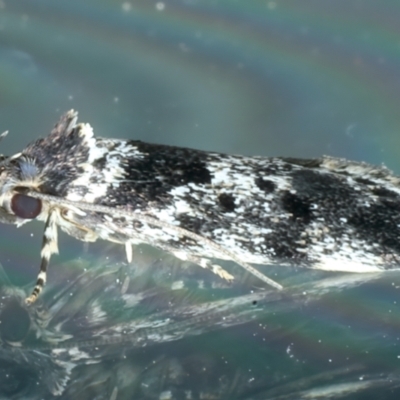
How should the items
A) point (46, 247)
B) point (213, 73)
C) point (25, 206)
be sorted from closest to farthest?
point (25, 206), point (46, 247), point (213, 73)

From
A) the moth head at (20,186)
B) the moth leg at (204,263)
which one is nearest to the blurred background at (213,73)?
the moth leg at (204,263)

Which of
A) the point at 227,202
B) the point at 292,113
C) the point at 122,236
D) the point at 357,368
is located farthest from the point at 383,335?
the point at 292,113

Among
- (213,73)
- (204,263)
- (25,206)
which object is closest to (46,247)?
(25,206)

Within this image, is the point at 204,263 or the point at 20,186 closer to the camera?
the point at 20,186

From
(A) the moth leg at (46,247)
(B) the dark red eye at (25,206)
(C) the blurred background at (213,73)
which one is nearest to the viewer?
(B) the dark red eye at (25,206)

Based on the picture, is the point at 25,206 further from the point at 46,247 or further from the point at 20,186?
the point at 46,247

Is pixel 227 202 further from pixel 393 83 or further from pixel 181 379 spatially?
pixel 393 83

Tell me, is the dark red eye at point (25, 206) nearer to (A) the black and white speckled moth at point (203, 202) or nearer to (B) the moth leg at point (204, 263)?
(A) the black and white speckled moth at point (203, 202)

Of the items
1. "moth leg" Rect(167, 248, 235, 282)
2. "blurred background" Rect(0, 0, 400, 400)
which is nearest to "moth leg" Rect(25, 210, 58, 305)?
"moth leg" Rect(167, 248, 235, 282)
